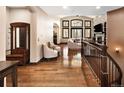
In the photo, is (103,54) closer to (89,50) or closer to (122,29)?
(89,50)

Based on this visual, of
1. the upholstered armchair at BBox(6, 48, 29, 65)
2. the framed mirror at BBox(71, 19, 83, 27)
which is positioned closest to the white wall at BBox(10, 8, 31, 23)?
the upholstered armchair at BBox(6, 48, 29, 65)

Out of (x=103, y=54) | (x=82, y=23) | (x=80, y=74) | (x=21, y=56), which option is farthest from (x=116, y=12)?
(x=82, y=23)

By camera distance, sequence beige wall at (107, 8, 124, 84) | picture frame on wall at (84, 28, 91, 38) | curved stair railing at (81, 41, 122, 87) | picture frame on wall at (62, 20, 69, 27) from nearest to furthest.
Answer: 1. curved stair railing at (81, 41, 122, 87)
2. beige wall at (107, 8, 124, 84)
3. picture frame on wall at (84, 28, 91, 38)
4. picture frame on wall at (62, 20, 69, 27)

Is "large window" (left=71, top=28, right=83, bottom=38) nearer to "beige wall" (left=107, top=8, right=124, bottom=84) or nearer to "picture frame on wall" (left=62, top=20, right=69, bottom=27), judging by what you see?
"picture frame on wall" (left=62, top=20, right=69, bottom=27)

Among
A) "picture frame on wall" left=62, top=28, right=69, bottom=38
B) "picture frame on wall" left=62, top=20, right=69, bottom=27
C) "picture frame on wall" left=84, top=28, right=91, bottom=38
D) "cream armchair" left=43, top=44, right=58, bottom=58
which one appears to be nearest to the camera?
"cream armchair" left=43, top=44, right=58, bottom=58

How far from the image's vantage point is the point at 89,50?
7852mm

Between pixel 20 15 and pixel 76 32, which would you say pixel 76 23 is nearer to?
pixel 76 32

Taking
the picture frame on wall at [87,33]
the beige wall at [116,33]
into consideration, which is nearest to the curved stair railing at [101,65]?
the beige wall at [116,33]

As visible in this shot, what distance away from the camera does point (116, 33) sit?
9.87 metres

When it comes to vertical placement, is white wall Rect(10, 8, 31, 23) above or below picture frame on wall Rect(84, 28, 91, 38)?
above

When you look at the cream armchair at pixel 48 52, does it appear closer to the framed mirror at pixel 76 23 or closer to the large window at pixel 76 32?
the large window at pixel 76 32

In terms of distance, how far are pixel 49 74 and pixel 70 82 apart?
1278 millimetres

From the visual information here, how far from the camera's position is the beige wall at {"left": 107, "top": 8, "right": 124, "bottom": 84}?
9.20 metres
